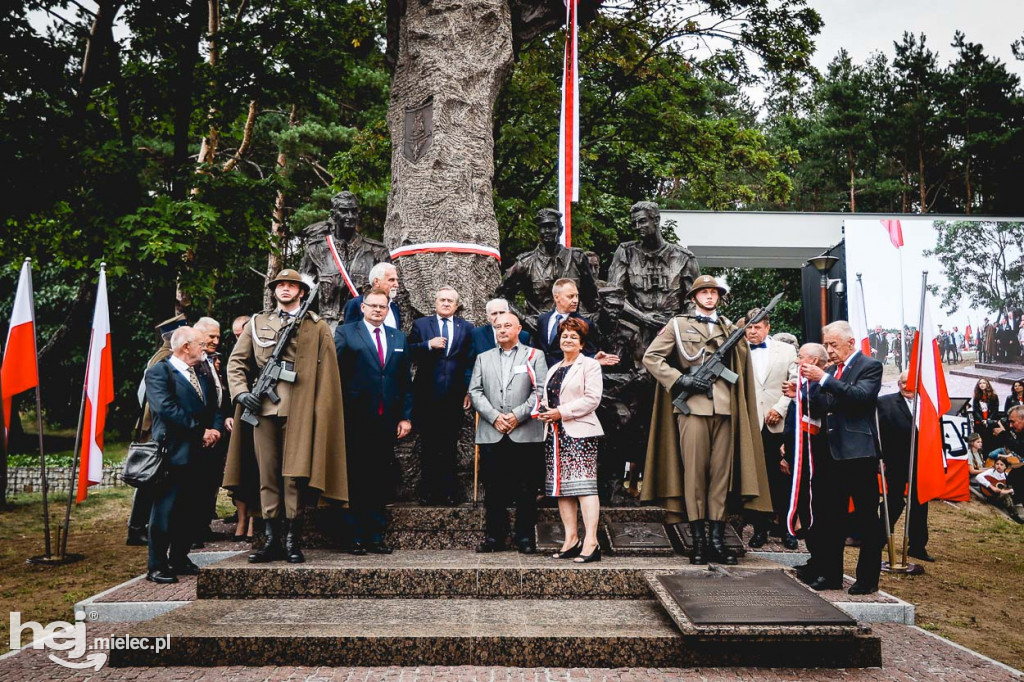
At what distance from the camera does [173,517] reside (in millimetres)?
6219

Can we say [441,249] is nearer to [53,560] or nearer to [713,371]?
[713,371]

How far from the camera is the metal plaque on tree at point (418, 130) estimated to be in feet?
27.4

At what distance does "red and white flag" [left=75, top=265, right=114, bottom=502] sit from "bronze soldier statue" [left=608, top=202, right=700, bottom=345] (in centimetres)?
552

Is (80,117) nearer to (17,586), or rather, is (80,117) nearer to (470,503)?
(17,586)

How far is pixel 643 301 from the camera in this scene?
794 centimetres

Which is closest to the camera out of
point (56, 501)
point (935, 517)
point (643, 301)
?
point (643, 301)

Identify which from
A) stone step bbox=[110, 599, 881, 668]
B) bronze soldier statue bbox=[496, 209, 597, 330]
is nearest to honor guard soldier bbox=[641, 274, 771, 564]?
stone step bbox=[110, 599, 881, 668]

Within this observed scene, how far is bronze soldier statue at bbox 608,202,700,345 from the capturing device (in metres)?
7.86

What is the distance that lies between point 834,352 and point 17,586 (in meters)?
7.56

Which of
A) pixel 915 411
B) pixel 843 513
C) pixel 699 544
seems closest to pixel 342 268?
pixel 699 544

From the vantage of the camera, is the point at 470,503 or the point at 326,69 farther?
the point at 326,69

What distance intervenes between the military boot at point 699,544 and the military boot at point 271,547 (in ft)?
9.95

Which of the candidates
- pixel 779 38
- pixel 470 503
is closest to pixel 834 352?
pixel 470 503

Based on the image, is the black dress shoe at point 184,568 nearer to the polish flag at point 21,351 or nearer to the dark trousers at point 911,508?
the polish flag at point 21,351
